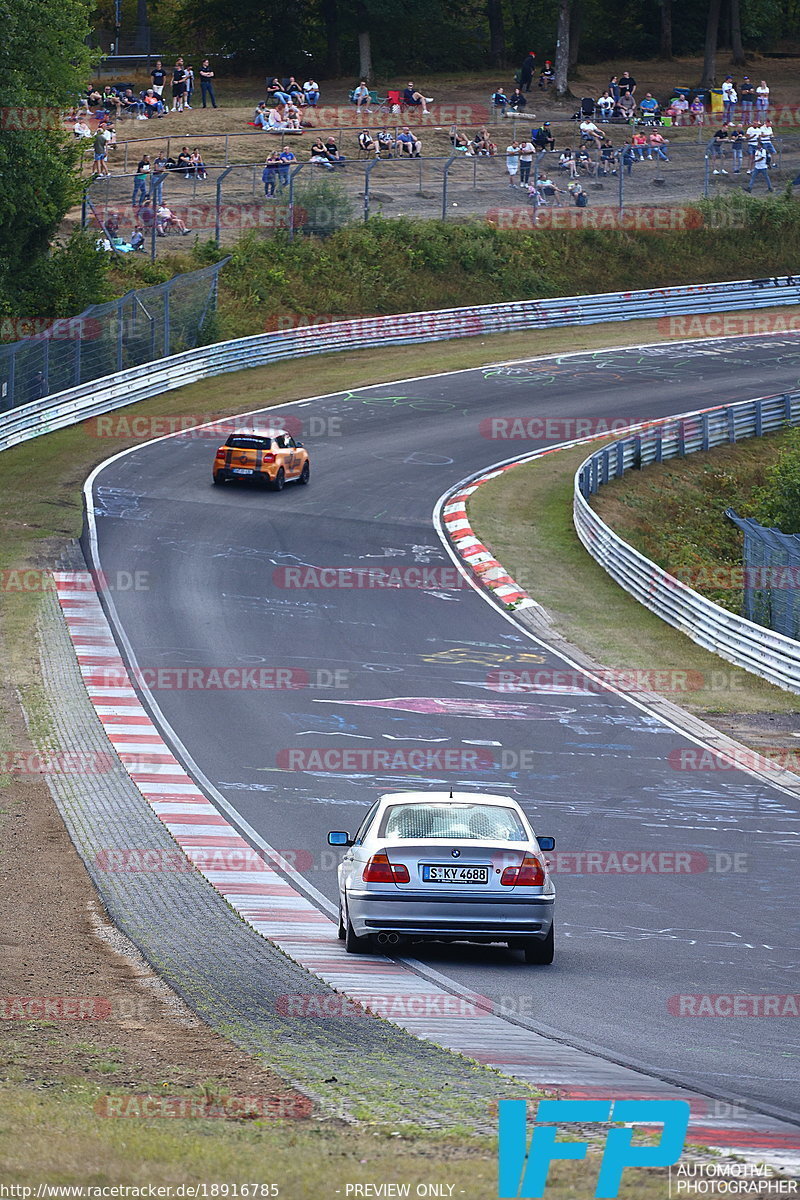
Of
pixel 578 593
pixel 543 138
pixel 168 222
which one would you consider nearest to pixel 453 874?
pixel 578 593

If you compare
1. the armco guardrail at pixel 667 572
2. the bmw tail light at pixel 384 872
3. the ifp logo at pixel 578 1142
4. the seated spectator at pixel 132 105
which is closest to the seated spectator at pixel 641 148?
the armco guardrail at pixel 667 572

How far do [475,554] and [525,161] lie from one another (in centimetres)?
3420

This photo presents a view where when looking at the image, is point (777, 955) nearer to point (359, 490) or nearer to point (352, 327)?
point (359, 490)

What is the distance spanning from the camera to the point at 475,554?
109 ft

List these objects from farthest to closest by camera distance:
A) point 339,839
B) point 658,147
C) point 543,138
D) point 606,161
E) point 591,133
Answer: point 591,133
point 658,147
point 543,138
point 606,161
point 339,839

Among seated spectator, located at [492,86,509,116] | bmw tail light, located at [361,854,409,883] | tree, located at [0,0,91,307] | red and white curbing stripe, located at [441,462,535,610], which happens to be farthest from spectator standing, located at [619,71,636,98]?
bmw tail light, located at [361,854,409,883]

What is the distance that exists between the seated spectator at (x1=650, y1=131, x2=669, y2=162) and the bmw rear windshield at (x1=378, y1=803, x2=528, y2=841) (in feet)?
194

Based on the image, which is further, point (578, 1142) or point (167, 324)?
point (167, 324)

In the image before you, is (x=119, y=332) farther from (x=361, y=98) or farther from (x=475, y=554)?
(x=361, y=98)

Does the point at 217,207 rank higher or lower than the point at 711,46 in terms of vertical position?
lower

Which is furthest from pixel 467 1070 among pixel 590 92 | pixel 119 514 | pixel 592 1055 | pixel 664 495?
pixel 590 92

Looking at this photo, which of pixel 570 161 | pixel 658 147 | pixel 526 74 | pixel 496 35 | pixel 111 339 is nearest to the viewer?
pixel 111 339

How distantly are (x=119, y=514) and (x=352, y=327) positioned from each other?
22.2m

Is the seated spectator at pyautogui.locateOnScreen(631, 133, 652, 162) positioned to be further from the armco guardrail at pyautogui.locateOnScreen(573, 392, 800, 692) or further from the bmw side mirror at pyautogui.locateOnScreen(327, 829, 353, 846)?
the bmw side mirror at pyautogui.locateOnScreen(327, 829, 353, 846)
